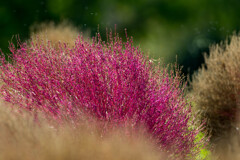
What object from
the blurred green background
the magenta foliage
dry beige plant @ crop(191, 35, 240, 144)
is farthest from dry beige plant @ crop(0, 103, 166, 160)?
the blurred green background

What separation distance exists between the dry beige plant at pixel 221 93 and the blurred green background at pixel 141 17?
5921 mm

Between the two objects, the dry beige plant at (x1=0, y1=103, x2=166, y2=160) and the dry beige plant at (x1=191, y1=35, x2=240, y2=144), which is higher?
the dry beige plant at (x1=191, y1=35, x2=240, y2=144)

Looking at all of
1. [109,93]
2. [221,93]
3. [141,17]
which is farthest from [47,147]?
[141,17]

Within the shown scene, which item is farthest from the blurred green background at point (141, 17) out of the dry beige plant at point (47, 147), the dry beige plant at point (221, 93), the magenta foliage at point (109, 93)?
the dry beige plant at point (47, 147)

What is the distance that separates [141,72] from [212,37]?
43.9 ft

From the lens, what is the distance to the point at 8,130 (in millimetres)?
3205

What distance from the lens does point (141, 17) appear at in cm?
1559

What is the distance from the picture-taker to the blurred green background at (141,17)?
15.5m

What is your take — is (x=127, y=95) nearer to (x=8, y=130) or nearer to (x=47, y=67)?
(x=47, y=67)

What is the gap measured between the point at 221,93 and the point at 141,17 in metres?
7.50

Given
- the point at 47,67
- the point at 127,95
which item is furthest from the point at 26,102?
the point at 127,95

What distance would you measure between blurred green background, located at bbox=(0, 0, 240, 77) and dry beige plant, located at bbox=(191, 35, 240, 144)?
5.92m

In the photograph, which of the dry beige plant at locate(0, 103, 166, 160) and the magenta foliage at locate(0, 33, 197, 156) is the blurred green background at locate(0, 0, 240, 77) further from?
the dry beige plant at locate(0, 103, 166, 160)

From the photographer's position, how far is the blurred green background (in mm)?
15484
